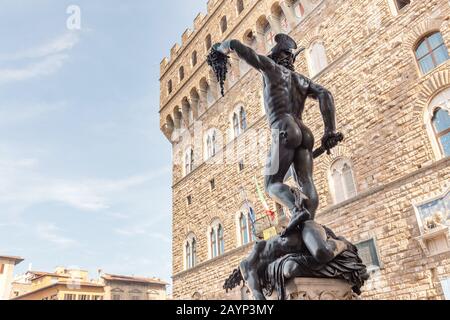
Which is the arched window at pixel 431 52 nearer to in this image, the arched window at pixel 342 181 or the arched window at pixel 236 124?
the arched window at pixel 342 181

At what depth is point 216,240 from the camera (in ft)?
52.3

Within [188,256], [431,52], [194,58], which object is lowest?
[188,256]

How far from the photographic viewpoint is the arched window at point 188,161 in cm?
1950

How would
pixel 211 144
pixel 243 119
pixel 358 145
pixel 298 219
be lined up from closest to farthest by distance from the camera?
1. pixel 298 219
2. pixel 358 145
3. pixel 243 119
4. pixel 211 144

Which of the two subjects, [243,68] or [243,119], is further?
[243,68]

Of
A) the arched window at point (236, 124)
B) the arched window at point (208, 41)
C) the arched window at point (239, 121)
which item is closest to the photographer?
the arched window at point (239, 121)

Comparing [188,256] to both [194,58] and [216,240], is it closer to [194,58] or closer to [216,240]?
[216,240]

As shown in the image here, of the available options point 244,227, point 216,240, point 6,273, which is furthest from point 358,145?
point 6,273

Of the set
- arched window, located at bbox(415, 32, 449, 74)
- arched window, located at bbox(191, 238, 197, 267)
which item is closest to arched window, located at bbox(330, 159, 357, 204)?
arched window, located at bbox(415, 32, 449, 74)

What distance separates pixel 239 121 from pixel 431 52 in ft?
27.7

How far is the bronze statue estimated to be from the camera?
102 inches

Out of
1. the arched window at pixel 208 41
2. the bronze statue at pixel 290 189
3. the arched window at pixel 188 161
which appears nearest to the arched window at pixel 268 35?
the arched window at pixel 208 41

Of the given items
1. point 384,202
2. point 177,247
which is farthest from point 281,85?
point 177,247

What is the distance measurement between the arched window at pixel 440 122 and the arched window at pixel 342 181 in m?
2.36
